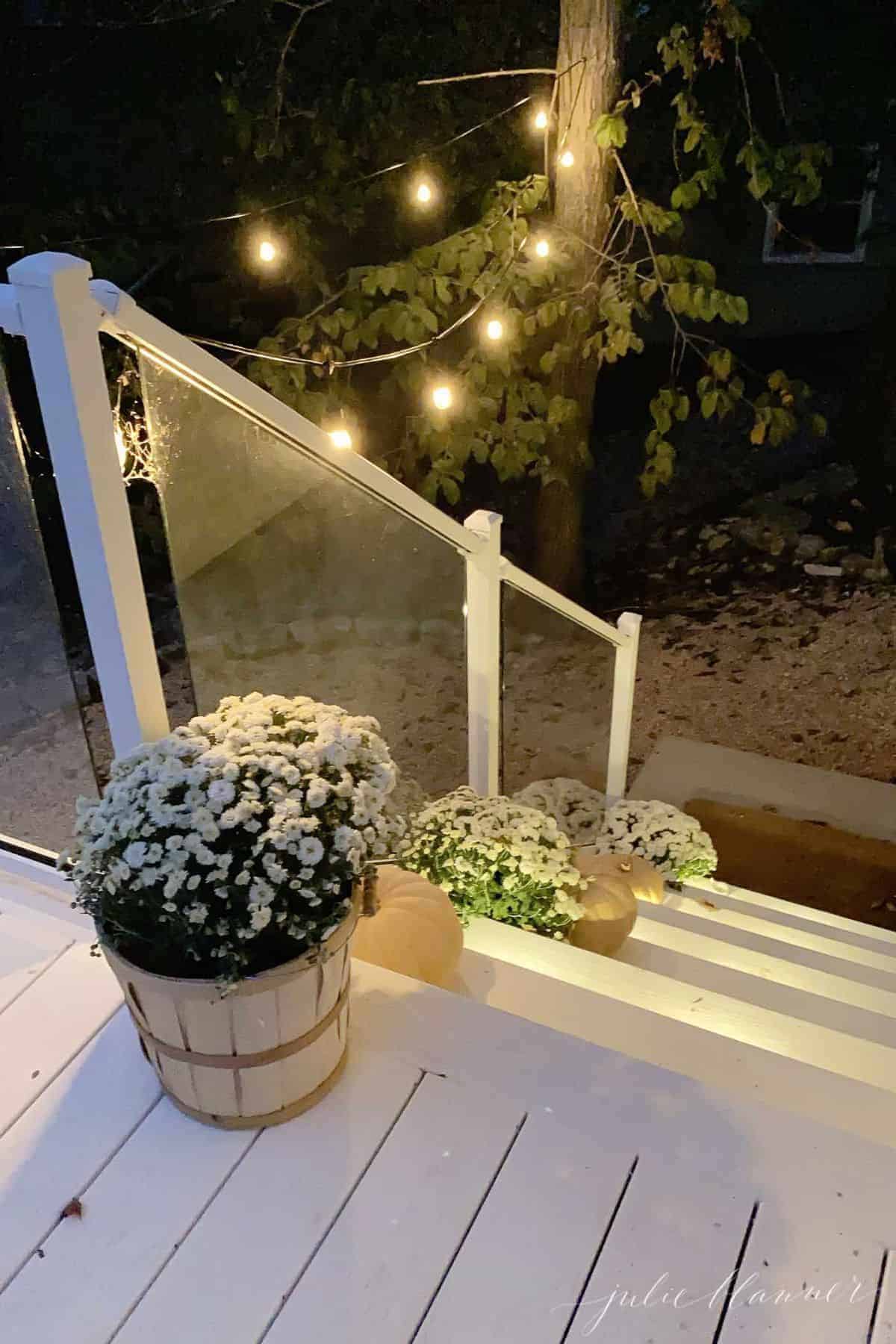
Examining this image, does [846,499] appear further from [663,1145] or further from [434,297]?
[663,1145]

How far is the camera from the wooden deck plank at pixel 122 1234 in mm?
1212

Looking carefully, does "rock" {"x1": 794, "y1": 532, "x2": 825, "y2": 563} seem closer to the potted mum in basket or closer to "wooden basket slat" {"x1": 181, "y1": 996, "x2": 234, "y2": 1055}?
the potted mum in basket

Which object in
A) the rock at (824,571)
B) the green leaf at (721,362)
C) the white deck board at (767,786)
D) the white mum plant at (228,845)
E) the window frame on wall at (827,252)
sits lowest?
the white deck board at (767,786)

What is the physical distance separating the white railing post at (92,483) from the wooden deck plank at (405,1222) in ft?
2.31

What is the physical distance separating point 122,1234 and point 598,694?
8.23 ft

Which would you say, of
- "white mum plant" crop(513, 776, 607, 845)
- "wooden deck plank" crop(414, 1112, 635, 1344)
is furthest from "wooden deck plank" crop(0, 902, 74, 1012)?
"white mum plant" crop(513, 776, 607, 845)

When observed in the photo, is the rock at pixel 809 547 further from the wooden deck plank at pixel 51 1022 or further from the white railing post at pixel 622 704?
the wooden deck plank at pixel 51 1022

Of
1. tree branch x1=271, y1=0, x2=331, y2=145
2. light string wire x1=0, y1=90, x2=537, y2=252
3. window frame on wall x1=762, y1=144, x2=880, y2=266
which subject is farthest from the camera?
window frame on wall x1=762, y1=144, x2=880, y2=266

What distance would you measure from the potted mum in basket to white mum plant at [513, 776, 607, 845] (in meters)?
1.72

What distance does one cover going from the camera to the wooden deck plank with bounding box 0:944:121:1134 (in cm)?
151

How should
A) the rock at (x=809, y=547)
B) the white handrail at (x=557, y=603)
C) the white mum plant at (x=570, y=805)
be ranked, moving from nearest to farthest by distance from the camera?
the white handrail at (x=557, y=603) → the white mum plant at (x=570, y=805) → the rock at (x=809, y=547)

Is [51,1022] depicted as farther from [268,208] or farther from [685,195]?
[268,208]

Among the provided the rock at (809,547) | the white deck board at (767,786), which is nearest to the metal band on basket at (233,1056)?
the white deck board at (767,786)

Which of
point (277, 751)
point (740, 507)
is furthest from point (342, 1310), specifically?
point (740, 507)
